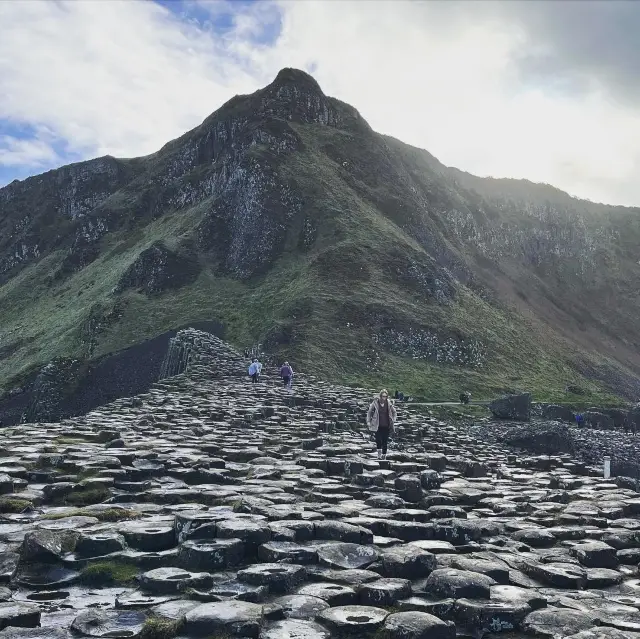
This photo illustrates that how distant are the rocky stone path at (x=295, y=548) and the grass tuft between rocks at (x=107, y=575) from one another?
0.02 m

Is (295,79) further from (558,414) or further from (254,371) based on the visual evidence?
(254,371)

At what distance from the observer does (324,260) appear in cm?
7756

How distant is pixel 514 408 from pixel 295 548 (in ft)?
122

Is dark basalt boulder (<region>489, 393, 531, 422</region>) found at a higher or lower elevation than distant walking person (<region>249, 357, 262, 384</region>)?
lower

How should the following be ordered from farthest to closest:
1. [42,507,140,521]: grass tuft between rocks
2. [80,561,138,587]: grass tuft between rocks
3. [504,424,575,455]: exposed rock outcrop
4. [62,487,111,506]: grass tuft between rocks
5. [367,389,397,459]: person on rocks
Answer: [504,424,575,455]: exposed rock outcrop < [367,389,397,459]: person on rocks < [62,487,111,506]: grass tuft between rocks < [42,507,140,521]: grass tuft between rocks < [80,561,138,587]: grass tuft between rocks

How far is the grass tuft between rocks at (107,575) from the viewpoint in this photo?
22.8ft

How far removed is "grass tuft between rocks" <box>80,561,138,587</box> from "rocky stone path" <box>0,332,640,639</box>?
0.6 inches

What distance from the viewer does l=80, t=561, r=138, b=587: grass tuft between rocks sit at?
6.95 m

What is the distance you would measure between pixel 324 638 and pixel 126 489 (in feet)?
18.9

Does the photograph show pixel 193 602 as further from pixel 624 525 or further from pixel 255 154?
pixel 255 154

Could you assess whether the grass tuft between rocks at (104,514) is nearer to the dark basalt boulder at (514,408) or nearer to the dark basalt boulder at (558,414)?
the dark basalt boulder at (514,408)

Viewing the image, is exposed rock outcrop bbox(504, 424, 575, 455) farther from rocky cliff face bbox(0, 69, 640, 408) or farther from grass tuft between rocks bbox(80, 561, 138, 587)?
rocky cliff face bbox(0, 69, 640, 408)

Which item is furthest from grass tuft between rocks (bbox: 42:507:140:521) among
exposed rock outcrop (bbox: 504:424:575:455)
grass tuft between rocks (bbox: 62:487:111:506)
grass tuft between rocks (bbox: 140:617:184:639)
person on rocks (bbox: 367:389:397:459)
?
exposed rock outcrop (bbox: 504:424:575:455)

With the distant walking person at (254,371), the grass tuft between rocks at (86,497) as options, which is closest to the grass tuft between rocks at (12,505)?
the grass tuft between rocks at (86,497)
